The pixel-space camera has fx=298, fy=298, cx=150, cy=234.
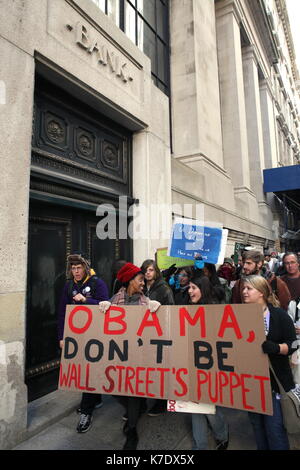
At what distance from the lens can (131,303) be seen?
134 inches

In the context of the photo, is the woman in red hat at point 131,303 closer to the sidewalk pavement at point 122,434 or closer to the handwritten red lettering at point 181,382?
the sidewalk pavement at point 122,434

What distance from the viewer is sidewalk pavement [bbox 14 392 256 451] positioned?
307cm

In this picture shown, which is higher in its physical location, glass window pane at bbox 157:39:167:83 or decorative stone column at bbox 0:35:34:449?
glass window pane at bbox 157:39:167:83

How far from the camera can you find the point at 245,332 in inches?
103

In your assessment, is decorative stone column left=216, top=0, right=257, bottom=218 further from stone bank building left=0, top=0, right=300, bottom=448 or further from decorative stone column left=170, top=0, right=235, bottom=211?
decorative stone column left=170, top=0, right=235, bottom=211

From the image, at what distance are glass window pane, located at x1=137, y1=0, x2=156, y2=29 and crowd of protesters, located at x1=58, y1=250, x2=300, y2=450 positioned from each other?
24.9ft

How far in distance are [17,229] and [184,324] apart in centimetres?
216

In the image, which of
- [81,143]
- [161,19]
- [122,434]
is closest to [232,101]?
[161,19]

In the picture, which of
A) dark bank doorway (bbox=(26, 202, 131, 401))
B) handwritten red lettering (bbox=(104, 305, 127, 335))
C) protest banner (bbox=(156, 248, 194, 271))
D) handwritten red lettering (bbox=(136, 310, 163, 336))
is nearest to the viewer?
handwritten red lettering (bbox=(136, 310, 163, 336))

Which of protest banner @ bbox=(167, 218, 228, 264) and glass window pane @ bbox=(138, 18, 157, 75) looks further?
glass window pane @ bbox=(138, 18, 157, 75)

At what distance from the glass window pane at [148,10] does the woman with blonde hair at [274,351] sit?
866 cm

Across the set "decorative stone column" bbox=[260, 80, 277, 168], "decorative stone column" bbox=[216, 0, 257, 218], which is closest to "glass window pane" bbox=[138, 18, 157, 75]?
"decorative stone column" bbox=[216, 0, 257, 218]
